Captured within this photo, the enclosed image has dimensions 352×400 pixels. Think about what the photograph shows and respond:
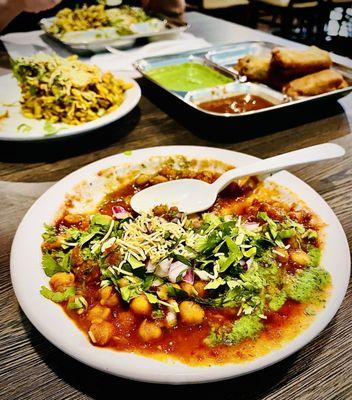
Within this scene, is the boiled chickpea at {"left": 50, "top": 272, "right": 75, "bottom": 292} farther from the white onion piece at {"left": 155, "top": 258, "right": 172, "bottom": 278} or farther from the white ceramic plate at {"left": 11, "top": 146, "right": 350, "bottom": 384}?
the white onion piece at {"left": 155, "top": 258, "right": 172, "bottom": 278}

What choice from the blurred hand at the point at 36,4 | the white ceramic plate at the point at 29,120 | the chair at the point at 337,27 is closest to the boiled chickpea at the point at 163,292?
the white ceramic plate at the point at 29,120

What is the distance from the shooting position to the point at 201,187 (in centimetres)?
153

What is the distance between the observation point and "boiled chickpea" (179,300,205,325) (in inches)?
39.9

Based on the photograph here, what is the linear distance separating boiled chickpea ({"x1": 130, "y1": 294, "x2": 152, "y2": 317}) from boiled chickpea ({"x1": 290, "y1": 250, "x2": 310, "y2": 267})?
468 millimetres

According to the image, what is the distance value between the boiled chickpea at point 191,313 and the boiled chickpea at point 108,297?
0.60ft

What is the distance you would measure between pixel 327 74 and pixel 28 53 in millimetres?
2349

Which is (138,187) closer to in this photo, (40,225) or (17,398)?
(40,225)

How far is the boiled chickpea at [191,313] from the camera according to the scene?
3.33 feet

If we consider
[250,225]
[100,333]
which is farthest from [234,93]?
[100,333]

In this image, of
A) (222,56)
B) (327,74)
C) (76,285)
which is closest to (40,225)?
(76,285)

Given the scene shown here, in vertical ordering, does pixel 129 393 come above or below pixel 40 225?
below

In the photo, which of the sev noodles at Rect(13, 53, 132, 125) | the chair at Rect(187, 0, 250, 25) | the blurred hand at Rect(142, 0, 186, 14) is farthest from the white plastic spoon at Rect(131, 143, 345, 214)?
the chair at Rect(187, 0, 250, 25)

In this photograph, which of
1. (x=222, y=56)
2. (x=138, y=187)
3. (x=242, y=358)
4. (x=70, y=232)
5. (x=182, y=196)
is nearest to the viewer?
(x=242, y=358)

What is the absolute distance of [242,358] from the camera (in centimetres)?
90
